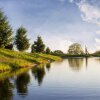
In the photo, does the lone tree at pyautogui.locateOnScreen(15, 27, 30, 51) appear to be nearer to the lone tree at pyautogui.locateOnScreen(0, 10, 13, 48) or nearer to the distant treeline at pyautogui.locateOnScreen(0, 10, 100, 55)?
the distant treeline at pyautogui.locateOnScreen(0, 10, 100, 55)

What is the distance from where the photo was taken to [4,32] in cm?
7731

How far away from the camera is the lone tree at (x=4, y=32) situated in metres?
76.8

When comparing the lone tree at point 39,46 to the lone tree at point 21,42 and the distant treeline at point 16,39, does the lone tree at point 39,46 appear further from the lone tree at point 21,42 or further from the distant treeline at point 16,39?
the lone tree at point 21,42

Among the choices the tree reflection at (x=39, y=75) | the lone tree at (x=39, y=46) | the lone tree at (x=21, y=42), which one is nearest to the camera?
the tree reflection at (x=39, y=75)

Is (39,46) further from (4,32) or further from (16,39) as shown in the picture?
(4,32)

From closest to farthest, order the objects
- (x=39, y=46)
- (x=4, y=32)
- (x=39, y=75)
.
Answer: (x=39, y=75) → (x=4, y=32) → (x=39, y=46)

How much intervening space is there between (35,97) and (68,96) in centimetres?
249

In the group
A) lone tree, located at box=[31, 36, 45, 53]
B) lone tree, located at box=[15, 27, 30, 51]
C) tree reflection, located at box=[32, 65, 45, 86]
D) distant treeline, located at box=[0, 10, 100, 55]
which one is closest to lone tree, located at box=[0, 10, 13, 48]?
distant treeline, located at box=[0, 10, 100, 55]

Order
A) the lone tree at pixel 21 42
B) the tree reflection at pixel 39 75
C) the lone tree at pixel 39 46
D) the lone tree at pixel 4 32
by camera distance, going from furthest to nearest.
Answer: the lone tree at pixel 39 46 < the lone tree at pixel 21 42 < the lone tree at pixel 4 32 < the tree reflection at pixel 39 75

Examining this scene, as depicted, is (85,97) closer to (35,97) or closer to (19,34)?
(35,97)

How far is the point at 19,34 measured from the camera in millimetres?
102812

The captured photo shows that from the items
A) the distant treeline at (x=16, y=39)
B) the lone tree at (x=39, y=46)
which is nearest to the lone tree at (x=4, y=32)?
the distant treeline at (x=16, y=39)

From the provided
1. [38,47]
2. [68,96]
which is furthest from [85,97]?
[38,47]

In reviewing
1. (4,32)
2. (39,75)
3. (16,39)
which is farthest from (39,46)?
(39,75)
